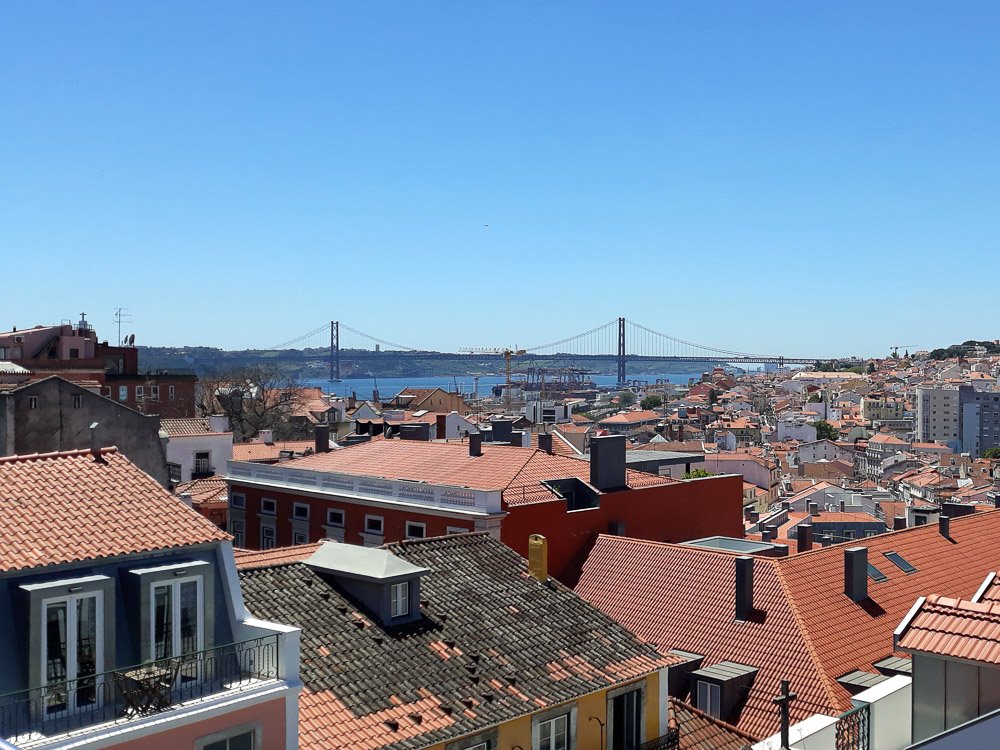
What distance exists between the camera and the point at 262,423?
50031 mm

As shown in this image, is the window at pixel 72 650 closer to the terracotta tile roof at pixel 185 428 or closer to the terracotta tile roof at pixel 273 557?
the terracotta tile roof at pixel 273 557

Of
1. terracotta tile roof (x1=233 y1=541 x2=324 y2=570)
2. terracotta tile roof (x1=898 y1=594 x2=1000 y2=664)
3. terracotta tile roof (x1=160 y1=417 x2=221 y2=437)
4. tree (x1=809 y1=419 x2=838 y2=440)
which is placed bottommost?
tree (x1=809 y1=419 x2=838 y2=440)

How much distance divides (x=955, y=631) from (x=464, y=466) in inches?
574

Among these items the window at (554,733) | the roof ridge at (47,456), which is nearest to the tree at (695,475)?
the window at (554,733)

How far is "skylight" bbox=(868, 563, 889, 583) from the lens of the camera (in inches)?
632

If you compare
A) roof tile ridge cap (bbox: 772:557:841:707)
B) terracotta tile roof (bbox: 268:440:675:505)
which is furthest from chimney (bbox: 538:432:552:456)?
roof tile ridge cap (bbox: 772:557:841:707)

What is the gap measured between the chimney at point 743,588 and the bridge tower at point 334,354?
6316 inches

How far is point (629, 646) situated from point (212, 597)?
4.56 meters

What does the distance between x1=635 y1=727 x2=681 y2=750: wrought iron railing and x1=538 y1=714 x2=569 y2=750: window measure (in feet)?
3.17

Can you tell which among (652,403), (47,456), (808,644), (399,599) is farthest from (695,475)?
(652,403)

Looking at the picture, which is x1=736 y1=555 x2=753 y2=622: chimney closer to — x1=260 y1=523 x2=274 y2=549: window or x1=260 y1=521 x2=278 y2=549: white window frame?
x1=260 y1=521 x2=278 y2=549: white window frame

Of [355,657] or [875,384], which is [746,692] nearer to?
[355,657]

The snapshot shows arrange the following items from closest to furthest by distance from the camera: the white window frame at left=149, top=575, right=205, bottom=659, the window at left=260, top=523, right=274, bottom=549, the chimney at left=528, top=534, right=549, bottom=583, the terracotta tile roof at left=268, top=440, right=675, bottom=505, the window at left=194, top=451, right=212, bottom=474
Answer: the white window frame at left=149, top=575, right=205, bottom=659
the chimney at left=528, top=534, right=549, bottom=583
the terracotta tile roof at left=268, top=440, right=675, bottom=505
the window at left=260, top=523, right=274, bottom=549
the window at left=194, top=451, right=212, bottom=474

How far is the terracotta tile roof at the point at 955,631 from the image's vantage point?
4.78 meters
